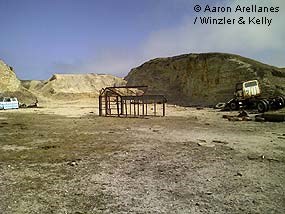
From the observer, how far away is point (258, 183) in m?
6.61

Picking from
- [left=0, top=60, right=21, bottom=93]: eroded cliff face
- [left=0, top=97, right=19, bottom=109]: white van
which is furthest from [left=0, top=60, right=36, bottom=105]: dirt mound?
[left=0, top=97, right=19, bottom=109]: white van

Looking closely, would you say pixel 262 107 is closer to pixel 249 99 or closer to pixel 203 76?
pixel 249 99

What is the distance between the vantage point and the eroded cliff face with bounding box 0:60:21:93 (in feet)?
186

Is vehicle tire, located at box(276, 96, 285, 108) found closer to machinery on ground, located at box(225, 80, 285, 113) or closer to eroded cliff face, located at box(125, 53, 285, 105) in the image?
machinery on ground, located at box(225, 80, 285, 113)

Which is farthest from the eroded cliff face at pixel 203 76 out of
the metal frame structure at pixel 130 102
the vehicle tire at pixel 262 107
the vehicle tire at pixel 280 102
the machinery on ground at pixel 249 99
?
the metal frame structure at pixel 130 102

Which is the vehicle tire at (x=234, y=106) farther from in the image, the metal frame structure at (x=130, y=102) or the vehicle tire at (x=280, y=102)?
the metal frame structure at (x=130, y=102)

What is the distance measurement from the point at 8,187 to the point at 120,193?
7.99ft

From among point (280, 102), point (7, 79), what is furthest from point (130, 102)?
point (7, 79)

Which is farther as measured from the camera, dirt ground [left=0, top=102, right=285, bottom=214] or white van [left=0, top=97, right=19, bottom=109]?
white van [left=0, top=97, right=19, bottom=109]

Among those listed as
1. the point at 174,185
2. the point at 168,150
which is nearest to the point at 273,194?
the point at 174,185

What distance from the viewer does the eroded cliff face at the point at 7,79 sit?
5672 centimetres

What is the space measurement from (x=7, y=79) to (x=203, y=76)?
120 ft

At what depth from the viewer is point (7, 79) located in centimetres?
5800

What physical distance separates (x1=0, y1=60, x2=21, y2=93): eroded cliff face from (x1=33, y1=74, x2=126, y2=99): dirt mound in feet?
43.7
